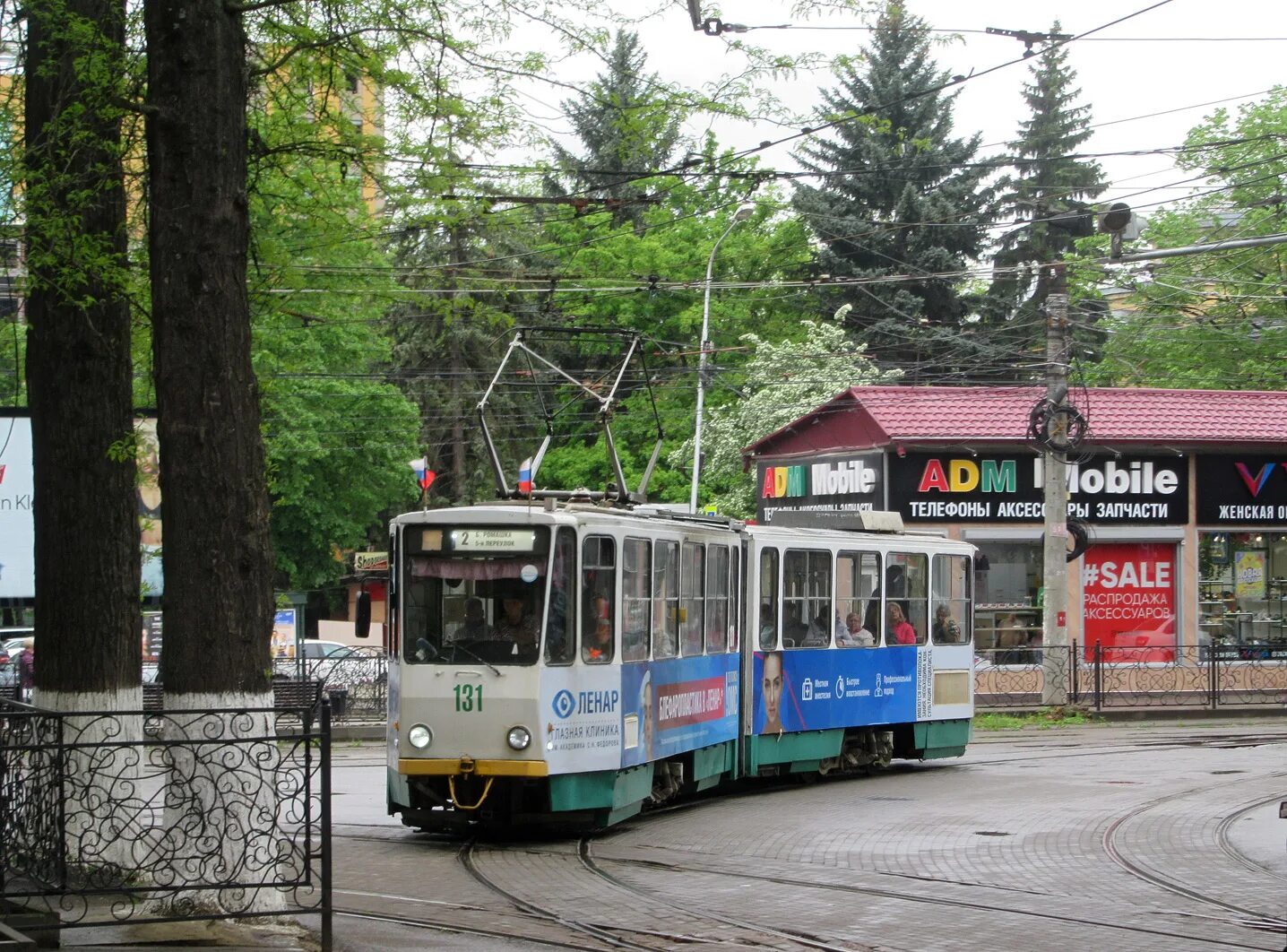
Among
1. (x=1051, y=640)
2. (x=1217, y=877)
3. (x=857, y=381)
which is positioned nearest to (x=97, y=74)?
(x=1217, y=877)

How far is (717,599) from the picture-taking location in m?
16.8

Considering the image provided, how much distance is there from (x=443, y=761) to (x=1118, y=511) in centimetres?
2338

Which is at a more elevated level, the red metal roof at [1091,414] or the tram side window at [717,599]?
the red metal roof at [1091,414]

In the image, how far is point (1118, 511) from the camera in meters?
34.1

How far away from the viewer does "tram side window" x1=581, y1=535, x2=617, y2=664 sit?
548 inches

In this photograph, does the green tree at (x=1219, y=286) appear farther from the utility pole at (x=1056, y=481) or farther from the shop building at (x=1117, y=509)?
the utility pole at (x=1056, y=481)

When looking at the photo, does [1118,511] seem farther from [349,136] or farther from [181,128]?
[181,128]

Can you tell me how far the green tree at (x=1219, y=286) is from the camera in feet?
144

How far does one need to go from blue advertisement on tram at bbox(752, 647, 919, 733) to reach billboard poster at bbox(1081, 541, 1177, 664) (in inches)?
571

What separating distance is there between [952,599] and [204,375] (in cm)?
1338

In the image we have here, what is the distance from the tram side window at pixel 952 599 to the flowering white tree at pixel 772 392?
20.9m

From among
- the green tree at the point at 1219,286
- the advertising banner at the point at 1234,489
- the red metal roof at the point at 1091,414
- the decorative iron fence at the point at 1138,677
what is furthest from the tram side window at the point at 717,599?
the green tree at the point at 1219,286

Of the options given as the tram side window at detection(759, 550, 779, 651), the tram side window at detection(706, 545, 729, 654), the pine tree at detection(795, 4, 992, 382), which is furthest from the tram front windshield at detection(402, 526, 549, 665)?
the pine tree at detection(795, 4, 992, 382)

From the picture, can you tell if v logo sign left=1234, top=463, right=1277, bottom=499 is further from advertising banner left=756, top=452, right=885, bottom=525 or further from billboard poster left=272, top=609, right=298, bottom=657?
billboard poster left=272, top=609, right=298, bottom=657
